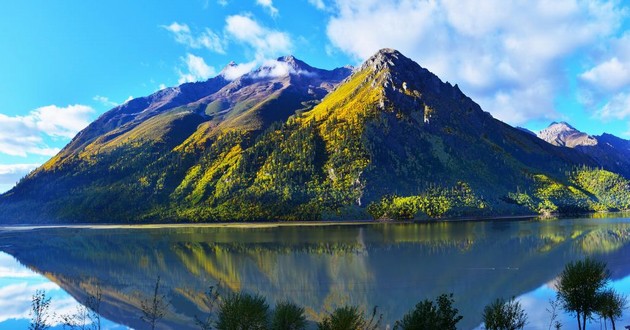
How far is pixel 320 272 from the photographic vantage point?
73875 mm

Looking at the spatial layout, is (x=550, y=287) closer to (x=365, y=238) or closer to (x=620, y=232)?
(x=365, y=238)

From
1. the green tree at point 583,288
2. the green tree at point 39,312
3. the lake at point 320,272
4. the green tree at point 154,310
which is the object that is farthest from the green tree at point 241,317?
the green tree at point 583,288

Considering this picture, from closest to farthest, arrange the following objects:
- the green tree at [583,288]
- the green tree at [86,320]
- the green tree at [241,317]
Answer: the green tree at [241,317] < the green tree at [583,288] < the green tree at [86,320]

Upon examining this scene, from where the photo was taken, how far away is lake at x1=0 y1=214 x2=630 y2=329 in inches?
2167

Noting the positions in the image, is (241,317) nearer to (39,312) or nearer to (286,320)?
(286,320)

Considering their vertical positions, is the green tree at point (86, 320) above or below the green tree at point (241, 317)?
below

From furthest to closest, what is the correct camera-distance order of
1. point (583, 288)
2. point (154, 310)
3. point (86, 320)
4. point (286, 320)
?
point (86, 320) < point (583, 288) < point (286, 320) < point (154, 310)

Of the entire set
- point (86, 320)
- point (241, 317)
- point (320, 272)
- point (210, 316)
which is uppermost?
point (241, 317)

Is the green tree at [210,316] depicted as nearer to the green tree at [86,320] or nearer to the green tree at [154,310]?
the green tree at [154,310]

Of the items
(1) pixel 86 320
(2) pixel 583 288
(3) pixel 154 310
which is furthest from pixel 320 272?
(3) pixel 154 310

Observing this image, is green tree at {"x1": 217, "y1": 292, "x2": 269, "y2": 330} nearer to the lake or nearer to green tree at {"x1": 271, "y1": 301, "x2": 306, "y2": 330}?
green tree at {"x1": 271, "y1": 301, "x2": 306, "y2": 330}

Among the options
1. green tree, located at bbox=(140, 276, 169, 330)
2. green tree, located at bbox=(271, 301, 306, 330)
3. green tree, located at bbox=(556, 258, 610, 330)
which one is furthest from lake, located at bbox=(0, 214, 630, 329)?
green tree, located at bbox=(556, 258, 610, 330)

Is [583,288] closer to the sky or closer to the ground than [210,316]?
closer to the sky

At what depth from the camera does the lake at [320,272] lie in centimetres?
5503
